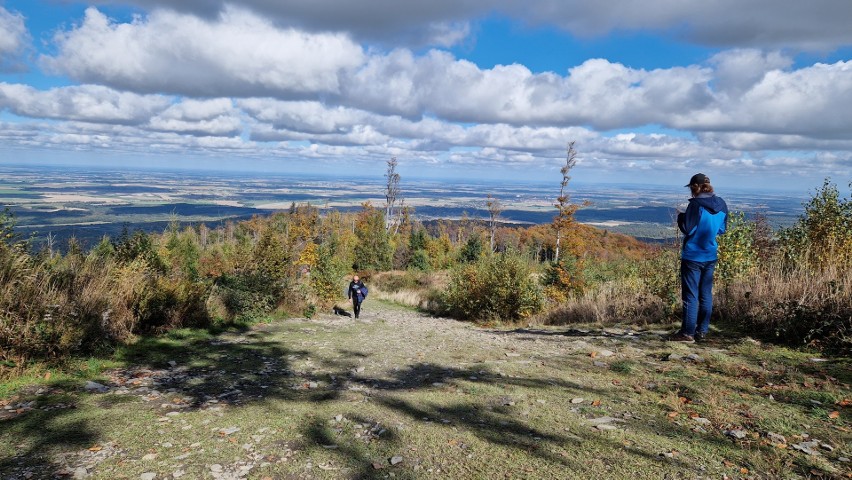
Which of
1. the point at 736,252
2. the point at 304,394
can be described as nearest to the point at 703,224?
the point at 736,252

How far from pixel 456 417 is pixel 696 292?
14.1 feet

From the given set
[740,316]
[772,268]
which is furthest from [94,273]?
[772,268]

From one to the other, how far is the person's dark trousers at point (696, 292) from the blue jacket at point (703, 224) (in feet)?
0.44

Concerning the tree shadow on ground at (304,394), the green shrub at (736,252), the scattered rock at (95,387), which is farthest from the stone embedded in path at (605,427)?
the green shrub at (736,252)

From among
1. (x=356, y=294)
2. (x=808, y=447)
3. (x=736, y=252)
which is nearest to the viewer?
(x=808, y=447)

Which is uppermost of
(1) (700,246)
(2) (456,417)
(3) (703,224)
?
(3) (703,224)

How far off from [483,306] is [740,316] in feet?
32.3

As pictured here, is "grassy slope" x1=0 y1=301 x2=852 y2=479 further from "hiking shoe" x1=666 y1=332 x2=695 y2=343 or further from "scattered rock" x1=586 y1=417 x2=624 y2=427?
"hiking shoe" x1=666 y1=332 x2=695 y2=343

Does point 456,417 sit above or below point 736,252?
below

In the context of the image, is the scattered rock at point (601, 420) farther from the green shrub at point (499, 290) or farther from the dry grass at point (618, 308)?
the green shrub at point (499, 290)

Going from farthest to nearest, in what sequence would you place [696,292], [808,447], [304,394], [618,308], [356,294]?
1. [356,294]
2. [618,308]
3. [696,292]
4. [304,394]
5. [808,447]

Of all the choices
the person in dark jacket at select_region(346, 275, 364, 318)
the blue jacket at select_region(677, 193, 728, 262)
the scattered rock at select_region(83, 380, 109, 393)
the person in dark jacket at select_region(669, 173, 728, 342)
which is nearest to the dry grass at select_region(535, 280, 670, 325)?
the person in dark jacket at select_region(669, 173, 728, 342)

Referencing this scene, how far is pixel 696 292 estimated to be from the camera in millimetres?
6328

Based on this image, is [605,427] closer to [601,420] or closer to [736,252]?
[601,420]
